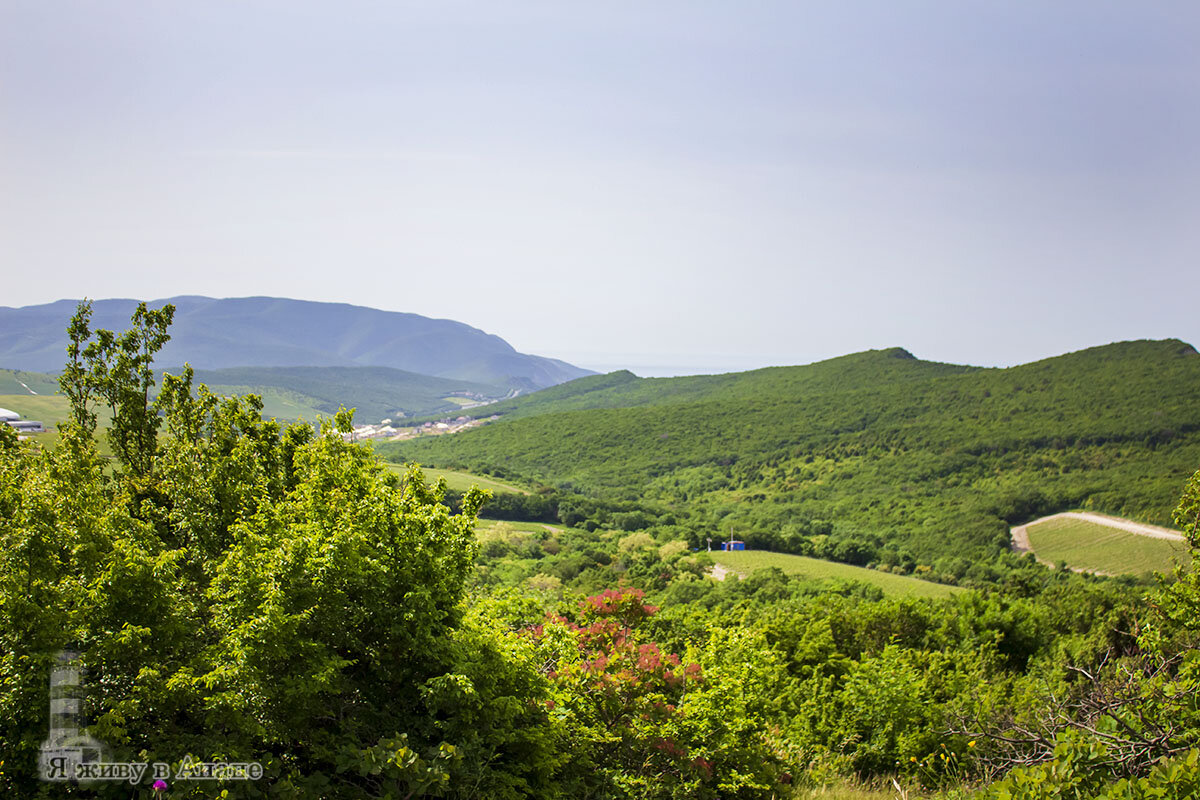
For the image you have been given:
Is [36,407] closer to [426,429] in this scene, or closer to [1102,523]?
[426,429]

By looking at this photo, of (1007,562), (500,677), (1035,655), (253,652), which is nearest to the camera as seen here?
(253,652)

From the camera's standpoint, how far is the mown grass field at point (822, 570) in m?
52.7

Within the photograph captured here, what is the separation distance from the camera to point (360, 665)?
19.7ft

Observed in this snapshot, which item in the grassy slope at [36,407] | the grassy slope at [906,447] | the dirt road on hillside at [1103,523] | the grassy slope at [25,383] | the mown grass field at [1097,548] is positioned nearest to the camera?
the mown grass field at [1097,548]

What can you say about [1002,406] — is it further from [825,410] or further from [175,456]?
[175,456]

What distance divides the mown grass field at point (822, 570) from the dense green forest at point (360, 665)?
43.1 metres

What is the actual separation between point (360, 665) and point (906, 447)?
118 metres

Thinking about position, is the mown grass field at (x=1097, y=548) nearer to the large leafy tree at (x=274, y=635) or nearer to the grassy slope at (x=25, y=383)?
the large leafy tree at (x=274, y=635)

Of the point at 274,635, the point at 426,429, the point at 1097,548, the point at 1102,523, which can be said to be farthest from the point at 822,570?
the point at 426,429

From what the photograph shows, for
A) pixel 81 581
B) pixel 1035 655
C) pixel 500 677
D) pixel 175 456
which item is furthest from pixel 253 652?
pixel 1035 655

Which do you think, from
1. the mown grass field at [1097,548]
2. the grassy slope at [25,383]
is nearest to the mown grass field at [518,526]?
the mown grass field at [1097,548]

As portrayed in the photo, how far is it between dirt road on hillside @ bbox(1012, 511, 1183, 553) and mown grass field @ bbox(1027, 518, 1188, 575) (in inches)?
25.7

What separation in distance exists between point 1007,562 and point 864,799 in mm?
73562

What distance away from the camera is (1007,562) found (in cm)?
6762
